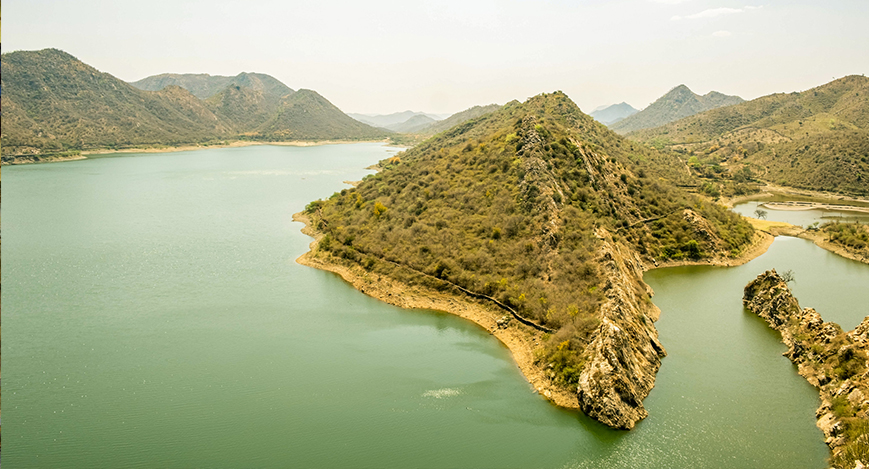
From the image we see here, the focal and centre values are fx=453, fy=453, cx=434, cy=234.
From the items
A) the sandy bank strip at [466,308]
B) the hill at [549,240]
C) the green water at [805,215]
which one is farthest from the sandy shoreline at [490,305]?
the green water at [805,215]

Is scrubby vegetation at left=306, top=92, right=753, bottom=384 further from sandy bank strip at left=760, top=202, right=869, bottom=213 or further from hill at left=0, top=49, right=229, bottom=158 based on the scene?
hill at left=0, top=49, right=229, bottom=158

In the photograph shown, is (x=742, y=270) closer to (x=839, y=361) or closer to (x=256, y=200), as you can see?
(x=839, y=361)

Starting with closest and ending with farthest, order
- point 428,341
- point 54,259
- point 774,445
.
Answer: point 774,445 < point 428,341 < point 54,259

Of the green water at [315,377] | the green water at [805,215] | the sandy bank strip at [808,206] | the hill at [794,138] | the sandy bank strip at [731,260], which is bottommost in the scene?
the green water at [315,377]

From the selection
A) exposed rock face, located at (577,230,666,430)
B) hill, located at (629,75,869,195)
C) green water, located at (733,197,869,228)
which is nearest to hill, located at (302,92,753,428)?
exposed rock face, located at (577,230,666,430)

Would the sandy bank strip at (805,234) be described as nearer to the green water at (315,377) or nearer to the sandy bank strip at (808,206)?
the green water at (315,377)

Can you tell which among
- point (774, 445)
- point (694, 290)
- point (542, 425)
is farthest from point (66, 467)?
point (694, 290)
